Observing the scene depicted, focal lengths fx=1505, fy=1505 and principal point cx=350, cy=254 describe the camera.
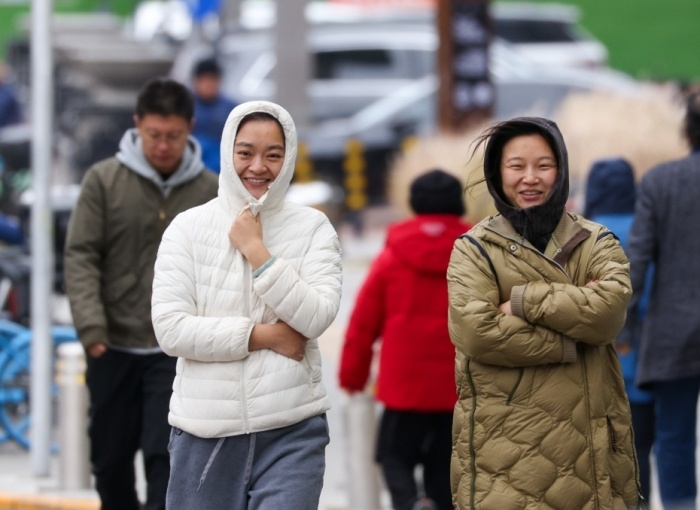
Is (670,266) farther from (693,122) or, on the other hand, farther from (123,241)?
(123,241)

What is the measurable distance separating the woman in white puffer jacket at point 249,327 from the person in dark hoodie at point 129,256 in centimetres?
134

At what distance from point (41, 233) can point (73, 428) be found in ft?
3.59

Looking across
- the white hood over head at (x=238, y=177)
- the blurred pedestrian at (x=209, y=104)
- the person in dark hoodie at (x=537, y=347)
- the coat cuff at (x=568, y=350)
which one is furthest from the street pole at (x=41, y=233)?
the coat cuff at (x=568, y=350)

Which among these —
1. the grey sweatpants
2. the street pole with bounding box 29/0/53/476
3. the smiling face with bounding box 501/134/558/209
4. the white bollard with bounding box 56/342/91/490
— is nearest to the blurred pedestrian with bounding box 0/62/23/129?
the street pole with bounding box 29/0/53/476

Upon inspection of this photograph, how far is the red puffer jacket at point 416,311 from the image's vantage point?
644 cm

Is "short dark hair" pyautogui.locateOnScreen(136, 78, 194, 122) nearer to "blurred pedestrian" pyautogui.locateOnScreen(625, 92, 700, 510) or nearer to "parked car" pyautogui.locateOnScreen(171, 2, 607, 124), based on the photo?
"blurred pedestrian" pyautogui.locateOnScreen(625, 92, 700, 510)

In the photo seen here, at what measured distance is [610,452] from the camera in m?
4.48

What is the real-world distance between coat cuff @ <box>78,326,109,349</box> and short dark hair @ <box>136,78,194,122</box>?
90 cm

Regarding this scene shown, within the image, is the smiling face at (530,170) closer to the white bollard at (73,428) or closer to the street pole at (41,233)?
the white bollard at (73,428)

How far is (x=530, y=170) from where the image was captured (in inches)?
179

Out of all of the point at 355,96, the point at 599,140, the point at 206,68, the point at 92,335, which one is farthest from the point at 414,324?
the point at 355,96

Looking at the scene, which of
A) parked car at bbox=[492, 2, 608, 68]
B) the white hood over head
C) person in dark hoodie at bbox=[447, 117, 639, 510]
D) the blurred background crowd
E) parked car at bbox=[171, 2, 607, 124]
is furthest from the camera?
parked car at bbox=[492, 2, 608, 68]

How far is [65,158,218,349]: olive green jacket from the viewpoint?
618cm

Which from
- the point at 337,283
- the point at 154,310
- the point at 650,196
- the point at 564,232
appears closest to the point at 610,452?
the point at 564,232
